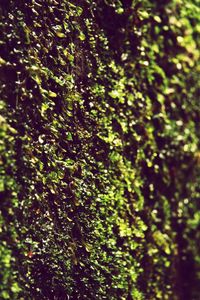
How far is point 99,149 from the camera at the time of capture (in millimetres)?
2475

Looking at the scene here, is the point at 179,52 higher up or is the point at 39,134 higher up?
the point at 179,52

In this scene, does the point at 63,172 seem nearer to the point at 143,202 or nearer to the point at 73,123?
the point at 73,123

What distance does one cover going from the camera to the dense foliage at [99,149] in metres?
2.02

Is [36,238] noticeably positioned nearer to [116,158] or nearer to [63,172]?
[63,172]

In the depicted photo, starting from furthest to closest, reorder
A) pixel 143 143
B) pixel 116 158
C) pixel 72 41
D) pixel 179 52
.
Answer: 1. pixel 72 41
2. pixel 116 158
3. pixel 143 143
4. pixel 179 52

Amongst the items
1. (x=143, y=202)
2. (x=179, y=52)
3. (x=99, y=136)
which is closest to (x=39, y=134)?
(x=99, y=136)

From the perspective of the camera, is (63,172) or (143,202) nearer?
(143,202)

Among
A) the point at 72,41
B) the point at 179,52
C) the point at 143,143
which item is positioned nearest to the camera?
the point at 179,52

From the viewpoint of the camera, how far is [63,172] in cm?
262

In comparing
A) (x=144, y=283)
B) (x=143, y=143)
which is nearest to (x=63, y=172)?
(x=143, y=143)

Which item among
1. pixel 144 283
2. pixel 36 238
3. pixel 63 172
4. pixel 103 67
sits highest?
pixel 103 67

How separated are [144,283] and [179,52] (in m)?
1.17

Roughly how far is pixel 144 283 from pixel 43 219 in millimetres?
725

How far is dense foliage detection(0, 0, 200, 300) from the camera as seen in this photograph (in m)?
2.02
